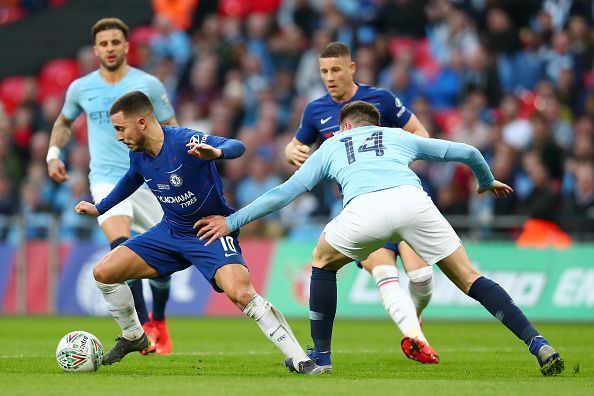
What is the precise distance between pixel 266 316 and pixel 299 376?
0.48 m

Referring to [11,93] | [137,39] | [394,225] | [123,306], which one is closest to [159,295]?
[123,306]

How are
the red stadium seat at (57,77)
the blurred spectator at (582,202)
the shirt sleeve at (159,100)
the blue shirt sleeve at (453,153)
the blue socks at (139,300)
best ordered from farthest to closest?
the red stadium seat at (57,77)
the blurred spectator at (582,202)
the shirt sleeve at (159,100)
the blue socks at (139,300)
the blue shirt sleeve at (453,153)

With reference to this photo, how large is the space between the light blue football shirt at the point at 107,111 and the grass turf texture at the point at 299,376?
167 centimetres

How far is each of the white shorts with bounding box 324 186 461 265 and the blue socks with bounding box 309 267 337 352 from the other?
0.36 meters

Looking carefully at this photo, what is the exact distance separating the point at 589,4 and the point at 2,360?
1265 centimetres

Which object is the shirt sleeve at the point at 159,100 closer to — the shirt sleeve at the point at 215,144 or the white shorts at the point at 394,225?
the shirt sleeve at the point at 215,144

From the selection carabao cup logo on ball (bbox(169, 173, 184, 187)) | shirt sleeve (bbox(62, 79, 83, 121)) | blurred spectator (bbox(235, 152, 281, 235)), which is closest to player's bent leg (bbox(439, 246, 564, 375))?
carabao cup logo on ball (bbox(169, 173, 184, 187))

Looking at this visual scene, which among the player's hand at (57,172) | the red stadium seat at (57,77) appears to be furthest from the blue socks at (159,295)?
the red stadium seat at (57,77)

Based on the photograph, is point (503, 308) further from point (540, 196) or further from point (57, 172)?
point (540, 196)

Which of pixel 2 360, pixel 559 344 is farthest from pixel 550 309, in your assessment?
pixel 2 360

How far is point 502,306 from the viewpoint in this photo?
27.7 feet

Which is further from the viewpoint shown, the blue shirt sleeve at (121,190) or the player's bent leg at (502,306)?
the blue shirt sleeve at (121,190)

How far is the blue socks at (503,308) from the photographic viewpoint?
8.35 metres

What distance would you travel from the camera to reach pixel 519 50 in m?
19.2
